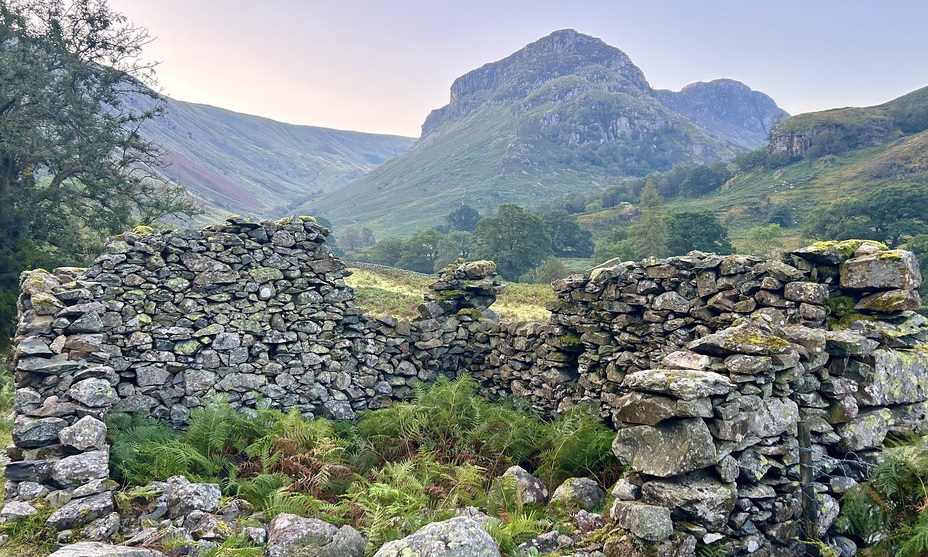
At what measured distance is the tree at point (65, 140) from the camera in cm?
1897

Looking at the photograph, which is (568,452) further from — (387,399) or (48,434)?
(48,434)

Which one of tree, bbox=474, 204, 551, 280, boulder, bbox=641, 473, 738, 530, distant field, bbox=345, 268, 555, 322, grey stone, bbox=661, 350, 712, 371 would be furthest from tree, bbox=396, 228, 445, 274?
boulder, bbox=641, 473, 738, 530

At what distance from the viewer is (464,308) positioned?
1126 centimetres

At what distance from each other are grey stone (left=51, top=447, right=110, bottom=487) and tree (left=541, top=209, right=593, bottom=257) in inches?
2753

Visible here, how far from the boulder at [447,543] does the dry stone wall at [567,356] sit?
1.45 meters

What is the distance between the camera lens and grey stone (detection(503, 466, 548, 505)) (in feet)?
20.1

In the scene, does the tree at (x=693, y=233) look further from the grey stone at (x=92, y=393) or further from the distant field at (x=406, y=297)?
the grey stone at (x=92, y=393)

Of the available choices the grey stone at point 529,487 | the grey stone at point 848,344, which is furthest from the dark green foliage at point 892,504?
the grey stone at point 529,487

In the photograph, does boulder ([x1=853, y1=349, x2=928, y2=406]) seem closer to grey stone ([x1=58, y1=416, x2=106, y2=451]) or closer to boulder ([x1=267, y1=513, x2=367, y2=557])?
boulder ([x1=267, y1=513, x2=367, y2=557])

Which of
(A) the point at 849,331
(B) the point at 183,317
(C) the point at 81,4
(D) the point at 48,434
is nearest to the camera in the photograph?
(A) the point at 849,331

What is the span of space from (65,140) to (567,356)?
24402mm

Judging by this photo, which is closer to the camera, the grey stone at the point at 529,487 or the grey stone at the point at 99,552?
the grey stone at the point at 99,552

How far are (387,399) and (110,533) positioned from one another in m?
5.55

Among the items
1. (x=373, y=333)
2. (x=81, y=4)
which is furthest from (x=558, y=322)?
(x=81, y=4)
